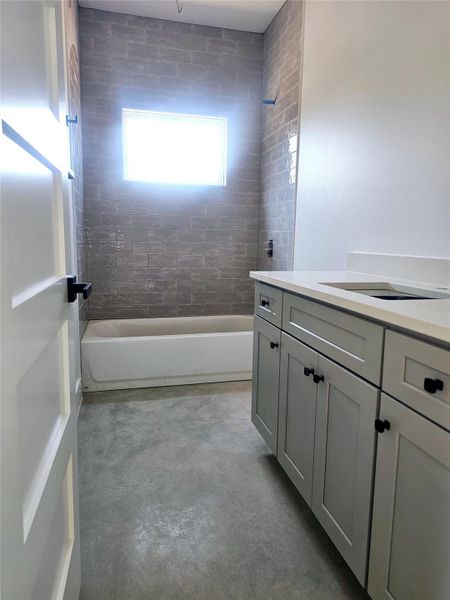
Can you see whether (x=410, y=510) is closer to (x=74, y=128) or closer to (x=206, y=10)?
(x=74, y=128)

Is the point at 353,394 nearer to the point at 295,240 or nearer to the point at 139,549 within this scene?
the point at 139,549

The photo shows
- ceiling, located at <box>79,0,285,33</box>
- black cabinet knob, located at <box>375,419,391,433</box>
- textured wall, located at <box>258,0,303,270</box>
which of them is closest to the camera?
black cabinet knob, located at <box>375,419,391,433</box>

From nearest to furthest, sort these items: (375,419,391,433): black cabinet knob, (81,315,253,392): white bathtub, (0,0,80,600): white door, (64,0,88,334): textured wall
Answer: (0,0,80,600): white door, (375,419,391,433): black cabinet knob, (64,0,88,334): textured wall, (81,315,253,392): white bathtub

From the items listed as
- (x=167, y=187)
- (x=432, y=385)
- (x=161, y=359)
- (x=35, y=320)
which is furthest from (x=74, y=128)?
(x=432, y=385)

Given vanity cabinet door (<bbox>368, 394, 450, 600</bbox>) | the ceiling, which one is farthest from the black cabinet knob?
the ceiling

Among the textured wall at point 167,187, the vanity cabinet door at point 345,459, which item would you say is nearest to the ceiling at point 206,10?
the textured wall at point 167,187

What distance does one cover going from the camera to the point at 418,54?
1.77 meters

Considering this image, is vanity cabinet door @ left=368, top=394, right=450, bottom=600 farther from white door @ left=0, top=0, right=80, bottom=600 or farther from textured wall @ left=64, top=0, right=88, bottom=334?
textured wall @ left=64, top=0, right=88, bottom=334

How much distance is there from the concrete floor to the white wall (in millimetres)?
1267

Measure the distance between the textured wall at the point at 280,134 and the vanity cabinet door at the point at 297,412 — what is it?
5.61 ft

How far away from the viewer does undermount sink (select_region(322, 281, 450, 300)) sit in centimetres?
156

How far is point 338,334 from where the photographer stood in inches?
51.4

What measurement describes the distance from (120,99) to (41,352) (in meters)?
3.39

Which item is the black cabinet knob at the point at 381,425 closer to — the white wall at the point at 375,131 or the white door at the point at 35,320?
the white door at the point at 35,320
